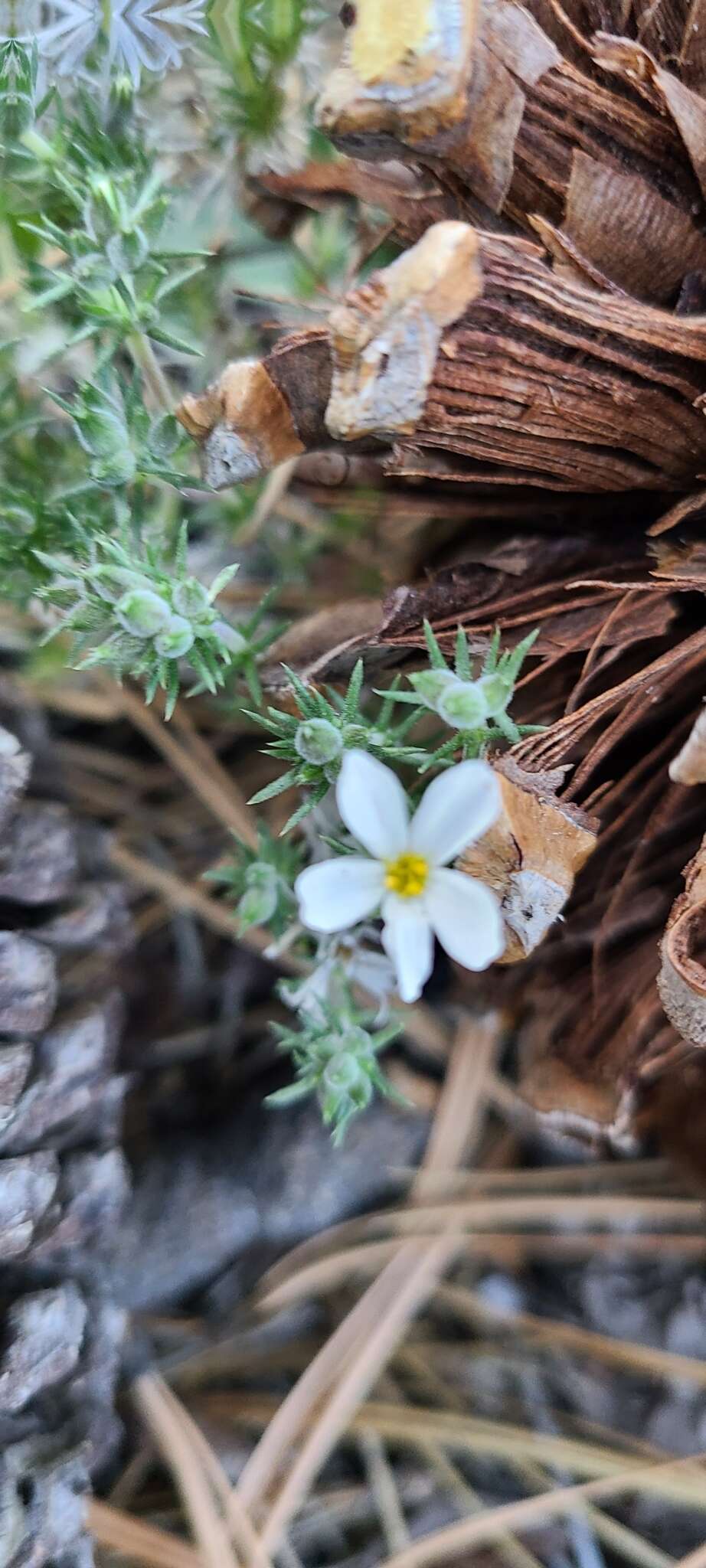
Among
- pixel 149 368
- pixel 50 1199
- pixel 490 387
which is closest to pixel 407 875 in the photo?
pixel 490 387

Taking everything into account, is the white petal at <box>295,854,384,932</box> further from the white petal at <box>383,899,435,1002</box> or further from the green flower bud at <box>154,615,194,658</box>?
the green flower bud at <box>154,615,194,658</box>

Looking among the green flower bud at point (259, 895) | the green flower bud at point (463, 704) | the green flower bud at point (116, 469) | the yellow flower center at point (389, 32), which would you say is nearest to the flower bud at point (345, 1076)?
the green flower bud at point (259, 895)

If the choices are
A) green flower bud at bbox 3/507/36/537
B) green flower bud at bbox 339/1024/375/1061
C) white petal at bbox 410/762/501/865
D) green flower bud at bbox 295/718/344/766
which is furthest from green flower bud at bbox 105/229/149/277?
green flower bud at bbox 339/1024/375/1061

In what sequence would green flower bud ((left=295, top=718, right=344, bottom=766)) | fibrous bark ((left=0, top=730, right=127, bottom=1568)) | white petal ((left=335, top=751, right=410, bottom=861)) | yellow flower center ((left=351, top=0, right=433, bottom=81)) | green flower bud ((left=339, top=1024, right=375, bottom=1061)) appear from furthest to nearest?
green flower bud ((left=339, top=1024, right=375, bottom=1061)), fibrous bark ((left=0, top=730, right=127, bottom=1568)), green flower bud ((left=295, top=718, right=344, bottom=766)), white petal ((left=335, top=751, right=410, bottom=861)), yellow flower center ((left=351, top=0, right=433, bottom=81))

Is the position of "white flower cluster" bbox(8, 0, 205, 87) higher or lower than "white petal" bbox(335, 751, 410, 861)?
higher

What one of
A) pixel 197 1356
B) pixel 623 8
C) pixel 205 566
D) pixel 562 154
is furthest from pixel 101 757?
pixel 623 8

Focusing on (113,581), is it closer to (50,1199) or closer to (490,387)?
(490,387)
